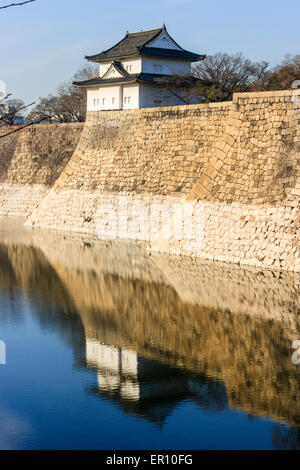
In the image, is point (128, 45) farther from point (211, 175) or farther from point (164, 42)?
point (211, 175)

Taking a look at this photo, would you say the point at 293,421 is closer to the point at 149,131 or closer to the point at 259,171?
the point at 259,171

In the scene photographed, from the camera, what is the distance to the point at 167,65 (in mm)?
28406

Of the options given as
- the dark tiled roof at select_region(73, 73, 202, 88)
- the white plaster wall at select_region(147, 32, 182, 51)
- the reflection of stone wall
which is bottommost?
the reflection of stone wall

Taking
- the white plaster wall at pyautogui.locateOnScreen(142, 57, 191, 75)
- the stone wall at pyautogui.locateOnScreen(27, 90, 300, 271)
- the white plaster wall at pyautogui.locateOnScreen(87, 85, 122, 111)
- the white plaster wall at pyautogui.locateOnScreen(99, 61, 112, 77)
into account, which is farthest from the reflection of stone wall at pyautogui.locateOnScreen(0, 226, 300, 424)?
the white plaster wall at pyautogui.locateOnScreen(99, 61, 112, 77)

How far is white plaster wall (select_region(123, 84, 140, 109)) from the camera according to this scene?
2713 cm

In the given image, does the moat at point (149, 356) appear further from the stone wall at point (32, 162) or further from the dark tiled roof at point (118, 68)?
the stone wall at point (32, 162)

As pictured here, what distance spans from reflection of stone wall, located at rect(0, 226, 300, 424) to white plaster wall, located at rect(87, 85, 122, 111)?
997cm

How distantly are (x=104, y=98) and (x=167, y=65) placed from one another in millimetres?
2772

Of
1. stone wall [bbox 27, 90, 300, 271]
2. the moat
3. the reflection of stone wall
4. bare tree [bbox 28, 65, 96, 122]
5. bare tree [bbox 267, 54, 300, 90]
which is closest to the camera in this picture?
the moat

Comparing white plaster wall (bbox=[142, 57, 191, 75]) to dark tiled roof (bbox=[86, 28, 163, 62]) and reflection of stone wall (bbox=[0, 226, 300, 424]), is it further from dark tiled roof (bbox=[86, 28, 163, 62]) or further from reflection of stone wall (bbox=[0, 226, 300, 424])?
reflection of stone wall (bbox=[0, 226, 300, 424])

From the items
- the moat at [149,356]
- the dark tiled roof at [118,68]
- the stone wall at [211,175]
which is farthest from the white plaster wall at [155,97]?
the moat at [149,356]

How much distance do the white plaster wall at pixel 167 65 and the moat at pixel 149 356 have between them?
12401mm

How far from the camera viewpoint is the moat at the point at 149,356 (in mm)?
7586

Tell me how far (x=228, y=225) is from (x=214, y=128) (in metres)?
4.19
